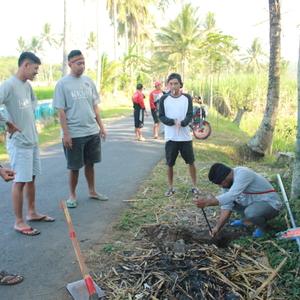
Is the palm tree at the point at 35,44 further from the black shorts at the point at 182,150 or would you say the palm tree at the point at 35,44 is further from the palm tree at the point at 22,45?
the black shorts at the point at 182,150

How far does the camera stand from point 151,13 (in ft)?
135

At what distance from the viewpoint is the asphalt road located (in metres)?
3.16

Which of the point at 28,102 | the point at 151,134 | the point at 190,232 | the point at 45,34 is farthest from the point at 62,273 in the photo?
the point at 45,34

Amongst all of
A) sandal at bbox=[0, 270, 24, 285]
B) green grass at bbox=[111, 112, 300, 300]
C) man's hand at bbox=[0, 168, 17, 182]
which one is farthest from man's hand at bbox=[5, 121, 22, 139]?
green grass at bbox=[111, 112, 300, 300]

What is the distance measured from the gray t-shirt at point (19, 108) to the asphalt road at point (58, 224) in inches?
45.7

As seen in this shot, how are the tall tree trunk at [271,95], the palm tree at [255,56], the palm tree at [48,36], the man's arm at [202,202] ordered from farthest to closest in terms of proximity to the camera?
1. the palm tree at [48,36]
2. the palm tree at [255,56]
3. the tall tree trunk at [271,95]
4. the man's arm at [202,202]

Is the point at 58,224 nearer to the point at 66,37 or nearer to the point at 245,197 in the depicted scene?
the point at 245,197

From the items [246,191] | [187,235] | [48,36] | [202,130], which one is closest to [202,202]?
[246,191]

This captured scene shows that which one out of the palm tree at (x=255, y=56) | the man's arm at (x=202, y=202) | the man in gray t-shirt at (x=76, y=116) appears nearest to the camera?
the man's arm at (x=202, y=202)

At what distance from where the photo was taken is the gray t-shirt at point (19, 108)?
3980mm

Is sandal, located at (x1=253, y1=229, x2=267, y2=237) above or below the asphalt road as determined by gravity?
above

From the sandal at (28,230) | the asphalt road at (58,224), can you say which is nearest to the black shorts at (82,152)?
the asphalt road at (58,224)

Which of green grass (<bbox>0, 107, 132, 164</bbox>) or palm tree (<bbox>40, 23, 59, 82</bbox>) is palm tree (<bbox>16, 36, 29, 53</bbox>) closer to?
palm tree (<bbox>40, 23, 59, 82</bbox>)

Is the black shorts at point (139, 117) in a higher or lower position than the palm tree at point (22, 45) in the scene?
lower
